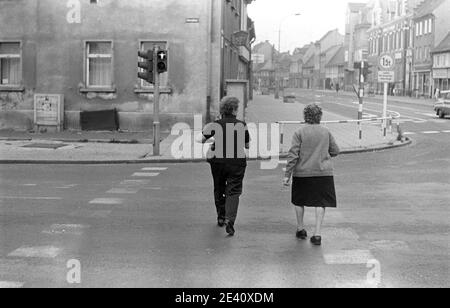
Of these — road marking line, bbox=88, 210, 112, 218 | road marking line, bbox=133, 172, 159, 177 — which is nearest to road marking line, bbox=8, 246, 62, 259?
road marking line, bbox=88, 210, 112, 218

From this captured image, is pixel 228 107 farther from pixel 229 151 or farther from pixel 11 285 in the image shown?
pixel 11 285

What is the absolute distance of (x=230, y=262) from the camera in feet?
21.6

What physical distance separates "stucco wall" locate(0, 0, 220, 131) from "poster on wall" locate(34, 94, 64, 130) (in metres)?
0.46

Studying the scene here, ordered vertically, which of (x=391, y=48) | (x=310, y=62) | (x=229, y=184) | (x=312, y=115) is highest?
(x=391, y=48)

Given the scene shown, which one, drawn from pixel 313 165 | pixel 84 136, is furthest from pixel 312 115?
pixel 84 136

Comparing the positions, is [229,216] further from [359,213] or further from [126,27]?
[126,27]

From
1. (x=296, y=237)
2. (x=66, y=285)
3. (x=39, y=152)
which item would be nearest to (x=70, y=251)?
(x=66, y=285)

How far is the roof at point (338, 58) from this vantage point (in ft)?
395

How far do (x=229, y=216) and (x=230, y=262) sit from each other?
1.37 m

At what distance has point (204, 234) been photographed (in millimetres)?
7945

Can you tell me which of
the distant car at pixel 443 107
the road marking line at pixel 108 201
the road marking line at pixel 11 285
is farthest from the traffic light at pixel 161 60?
the distant car at pixel 443 107

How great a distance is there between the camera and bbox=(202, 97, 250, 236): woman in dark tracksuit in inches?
315

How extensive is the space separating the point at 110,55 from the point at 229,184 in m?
16.3

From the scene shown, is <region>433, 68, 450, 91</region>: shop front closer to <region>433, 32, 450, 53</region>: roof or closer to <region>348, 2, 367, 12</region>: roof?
<region>433, 32, 450, 53</region>: roof
